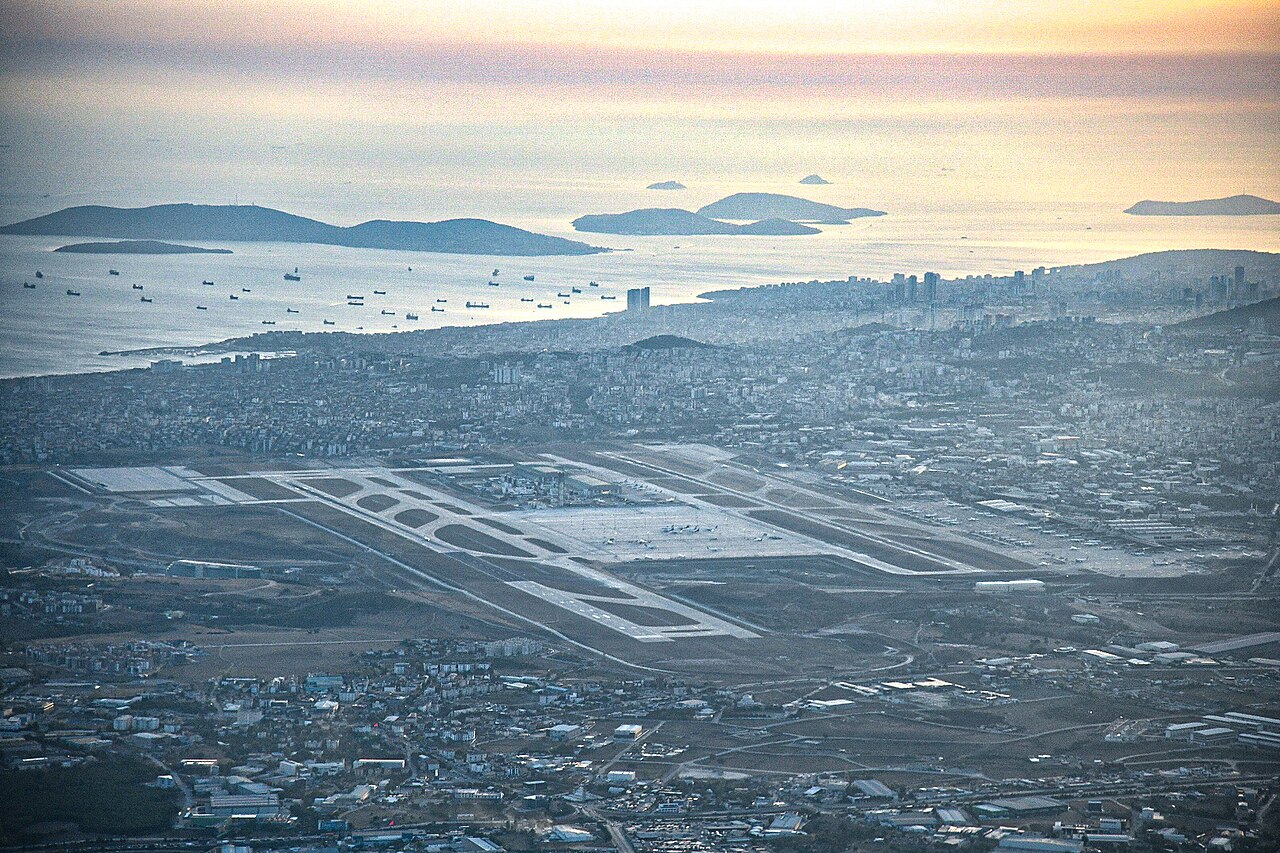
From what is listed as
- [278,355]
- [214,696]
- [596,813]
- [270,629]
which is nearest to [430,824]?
[596,813]

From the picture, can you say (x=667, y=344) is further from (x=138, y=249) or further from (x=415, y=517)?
(x=138, y=249)

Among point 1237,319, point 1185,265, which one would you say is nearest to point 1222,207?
point 1185,265

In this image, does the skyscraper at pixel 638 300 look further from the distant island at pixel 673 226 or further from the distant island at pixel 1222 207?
the distant island at pixel 1222 207

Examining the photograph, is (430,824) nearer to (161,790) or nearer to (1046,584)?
(161,790)

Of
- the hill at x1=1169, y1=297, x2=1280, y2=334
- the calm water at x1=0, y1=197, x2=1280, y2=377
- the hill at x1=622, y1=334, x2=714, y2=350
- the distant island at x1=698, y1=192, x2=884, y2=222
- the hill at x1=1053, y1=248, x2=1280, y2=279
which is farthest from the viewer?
the distant island at x1=698, y1=192, x2=884, y2=222

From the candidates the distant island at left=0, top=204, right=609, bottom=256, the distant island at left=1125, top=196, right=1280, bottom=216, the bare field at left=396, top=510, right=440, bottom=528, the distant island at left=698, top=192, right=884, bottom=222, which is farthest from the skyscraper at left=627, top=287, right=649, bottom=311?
the distant island at left=698, top=192, right=884, bottom=222

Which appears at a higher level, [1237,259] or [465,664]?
[1237,259]

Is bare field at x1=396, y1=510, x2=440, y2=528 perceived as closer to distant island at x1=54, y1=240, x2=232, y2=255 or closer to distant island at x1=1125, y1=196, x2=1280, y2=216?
distant island at x1=54, y1=240, x2=232, y2=255
